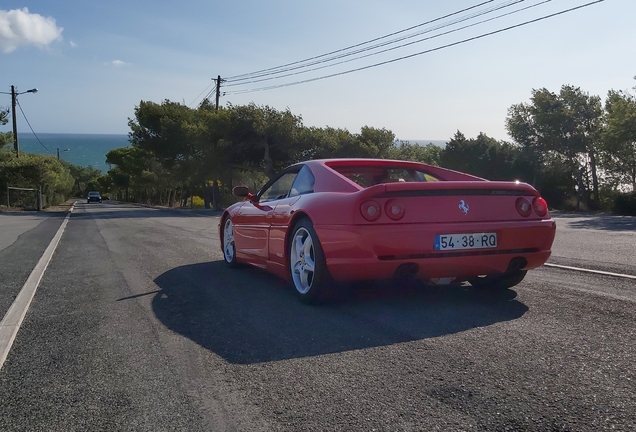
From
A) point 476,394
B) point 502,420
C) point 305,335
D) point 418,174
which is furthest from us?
point 418,174

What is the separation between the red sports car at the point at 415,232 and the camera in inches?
166

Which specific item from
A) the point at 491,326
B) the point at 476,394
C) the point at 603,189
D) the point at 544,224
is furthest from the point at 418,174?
the point at 603,189

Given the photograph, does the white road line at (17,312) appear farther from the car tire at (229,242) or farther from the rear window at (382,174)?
the rear window at (382,174)

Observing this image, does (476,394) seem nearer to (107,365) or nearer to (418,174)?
(107,365)

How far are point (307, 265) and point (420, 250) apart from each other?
0.98 meters

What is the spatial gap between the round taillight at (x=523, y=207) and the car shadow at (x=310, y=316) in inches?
26.1

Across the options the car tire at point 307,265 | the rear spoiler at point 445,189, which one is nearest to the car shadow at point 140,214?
the car tire at point 307,265

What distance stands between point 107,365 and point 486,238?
2688mm

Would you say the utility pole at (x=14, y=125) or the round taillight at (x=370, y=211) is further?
the utility pole at (x=14, y=125)

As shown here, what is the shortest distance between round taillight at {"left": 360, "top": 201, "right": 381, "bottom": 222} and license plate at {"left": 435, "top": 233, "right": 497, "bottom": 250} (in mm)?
455

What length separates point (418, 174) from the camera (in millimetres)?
5645

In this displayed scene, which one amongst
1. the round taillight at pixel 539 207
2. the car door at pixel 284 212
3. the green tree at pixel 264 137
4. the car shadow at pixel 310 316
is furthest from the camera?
the green tree at pixel 264 137

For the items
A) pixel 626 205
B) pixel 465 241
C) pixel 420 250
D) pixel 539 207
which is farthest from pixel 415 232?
pixel 626 205

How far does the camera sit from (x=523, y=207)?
15.1ft
